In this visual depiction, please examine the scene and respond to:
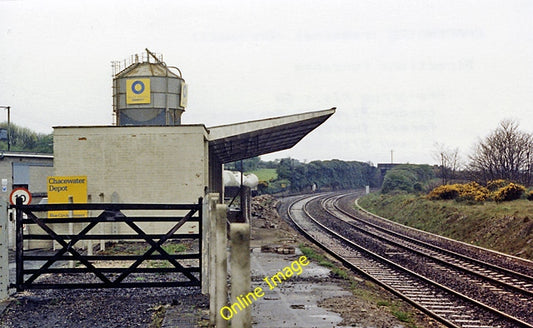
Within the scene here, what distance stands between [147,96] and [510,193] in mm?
19116

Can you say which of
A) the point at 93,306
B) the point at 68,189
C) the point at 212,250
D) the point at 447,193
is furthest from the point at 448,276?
the point at 447,193

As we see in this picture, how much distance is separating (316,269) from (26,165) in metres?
23.5

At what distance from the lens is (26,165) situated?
1193 inches

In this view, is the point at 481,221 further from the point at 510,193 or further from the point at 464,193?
the point at 464,193

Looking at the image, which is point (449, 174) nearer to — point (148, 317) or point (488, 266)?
point (488, 266)

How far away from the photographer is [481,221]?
2236cm

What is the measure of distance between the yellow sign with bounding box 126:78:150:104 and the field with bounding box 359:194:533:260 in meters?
16.2

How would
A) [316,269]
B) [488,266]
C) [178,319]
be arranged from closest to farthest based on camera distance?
[178,319] → [316,269] → [488,266]

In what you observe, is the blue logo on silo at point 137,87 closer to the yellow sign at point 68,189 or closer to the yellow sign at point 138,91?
the yellow sign at point 138,91

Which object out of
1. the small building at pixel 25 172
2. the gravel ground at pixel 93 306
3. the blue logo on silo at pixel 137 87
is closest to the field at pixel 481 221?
the gravel ground at pixel 93 306

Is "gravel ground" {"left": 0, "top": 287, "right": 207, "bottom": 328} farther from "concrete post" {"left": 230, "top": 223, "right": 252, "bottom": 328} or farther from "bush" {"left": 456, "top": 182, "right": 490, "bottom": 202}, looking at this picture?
"bush" {"left": 456, "top": 182, "right": 490, "bottom": 202}

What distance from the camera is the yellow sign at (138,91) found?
24250mm

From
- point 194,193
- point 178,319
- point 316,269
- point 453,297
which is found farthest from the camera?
point 194,193

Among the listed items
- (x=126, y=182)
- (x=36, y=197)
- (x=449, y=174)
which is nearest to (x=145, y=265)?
(x=126, y=182)
